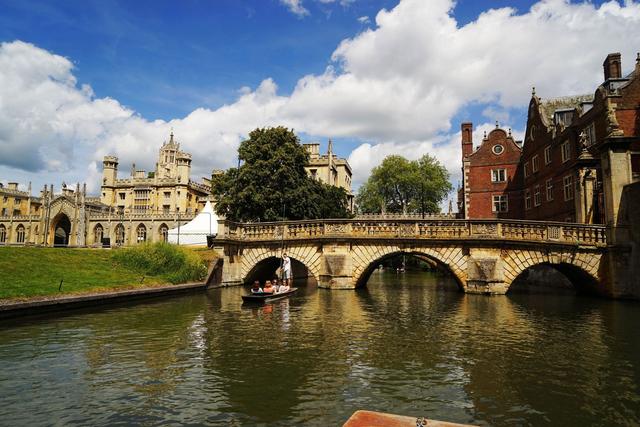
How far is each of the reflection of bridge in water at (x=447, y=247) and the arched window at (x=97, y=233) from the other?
6637cm

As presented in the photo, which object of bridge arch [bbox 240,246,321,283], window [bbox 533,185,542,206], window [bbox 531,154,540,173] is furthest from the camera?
window [bbox 531,154,540,173]

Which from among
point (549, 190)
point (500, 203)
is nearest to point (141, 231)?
point (500, 203)

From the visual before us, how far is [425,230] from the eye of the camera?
26656mm

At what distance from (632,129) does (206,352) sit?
34989mm

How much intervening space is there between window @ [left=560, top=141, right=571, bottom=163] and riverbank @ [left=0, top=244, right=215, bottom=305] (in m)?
31.7

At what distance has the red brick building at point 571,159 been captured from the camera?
80.7 feet

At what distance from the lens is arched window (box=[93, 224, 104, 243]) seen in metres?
84.6

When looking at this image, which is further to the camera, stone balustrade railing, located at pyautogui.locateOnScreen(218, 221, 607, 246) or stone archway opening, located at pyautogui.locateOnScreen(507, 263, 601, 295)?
stone archway opening, located at pyautogui.locateOnScreen(507, 263, 601, 295)

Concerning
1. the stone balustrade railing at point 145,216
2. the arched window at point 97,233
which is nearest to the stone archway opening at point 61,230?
the arched window at point 97,233

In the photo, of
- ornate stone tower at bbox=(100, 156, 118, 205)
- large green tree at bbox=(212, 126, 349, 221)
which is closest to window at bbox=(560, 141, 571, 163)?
large green tree at bbox=(212, 126, 349, 221)

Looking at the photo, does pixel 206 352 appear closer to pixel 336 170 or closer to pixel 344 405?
pixel 344 405

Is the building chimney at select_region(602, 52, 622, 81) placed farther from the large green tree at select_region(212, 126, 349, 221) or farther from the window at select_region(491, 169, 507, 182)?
the large green tree at select_region(212, 126, 349, 221)

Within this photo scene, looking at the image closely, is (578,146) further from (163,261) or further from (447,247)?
(163,261)

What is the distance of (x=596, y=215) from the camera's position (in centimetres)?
2873
